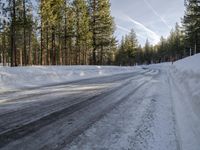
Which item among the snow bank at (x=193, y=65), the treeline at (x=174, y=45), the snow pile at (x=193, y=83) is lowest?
the snow pile at (x=193, y=83)

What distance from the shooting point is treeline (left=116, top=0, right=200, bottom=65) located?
51.7 meters

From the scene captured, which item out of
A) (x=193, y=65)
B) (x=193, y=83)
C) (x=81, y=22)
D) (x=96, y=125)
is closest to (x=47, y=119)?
(x=96, y=125)

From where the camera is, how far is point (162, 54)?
4828 inches

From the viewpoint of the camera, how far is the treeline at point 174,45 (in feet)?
169

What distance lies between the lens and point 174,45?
93.8 meters

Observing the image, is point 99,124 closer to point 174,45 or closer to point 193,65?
point 193,65

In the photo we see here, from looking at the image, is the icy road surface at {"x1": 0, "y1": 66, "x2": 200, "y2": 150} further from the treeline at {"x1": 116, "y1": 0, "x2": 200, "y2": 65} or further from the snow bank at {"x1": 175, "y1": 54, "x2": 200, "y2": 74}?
the treeline at {"x1": 116, "y1": 0, "x2": 200, "y2": 65}

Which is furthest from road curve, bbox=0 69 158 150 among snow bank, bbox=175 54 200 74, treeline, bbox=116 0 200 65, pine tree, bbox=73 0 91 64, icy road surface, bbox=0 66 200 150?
pine tree, bbox=73 0 91 64

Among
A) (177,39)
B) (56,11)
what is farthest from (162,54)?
(56,11)

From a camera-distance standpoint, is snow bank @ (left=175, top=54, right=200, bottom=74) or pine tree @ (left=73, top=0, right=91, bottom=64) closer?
snow bank @ (left=175, top=54, right=200, bottom=74)

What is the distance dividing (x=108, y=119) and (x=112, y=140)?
5.30 ft

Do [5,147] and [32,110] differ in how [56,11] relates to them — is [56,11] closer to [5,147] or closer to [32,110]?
[32,110]

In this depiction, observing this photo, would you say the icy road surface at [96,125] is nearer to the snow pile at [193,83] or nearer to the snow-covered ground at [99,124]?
the snow-covered ground at [99,124]

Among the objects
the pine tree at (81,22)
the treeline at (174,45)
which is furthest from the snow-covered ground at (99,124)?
the pine tree at (81,22)
